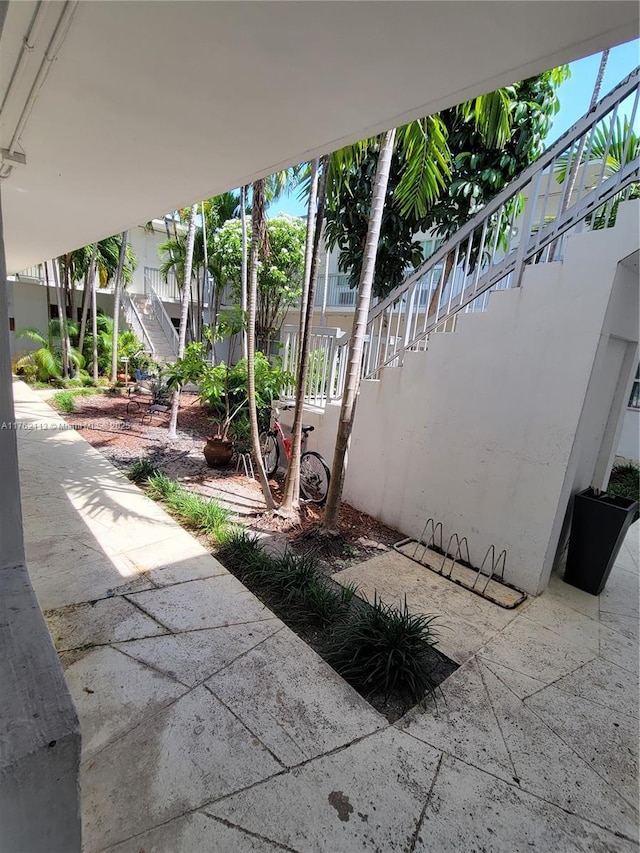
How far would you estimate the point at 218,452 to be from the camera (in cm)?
618

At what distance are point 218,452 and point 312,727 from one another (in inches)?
Result: 180

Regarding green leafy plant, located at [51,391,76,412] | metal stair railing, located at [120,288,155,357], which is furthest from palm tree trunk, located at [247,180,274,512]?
metal stair railing, located at [120,288,155,357]

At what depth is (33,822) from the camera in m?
1.02

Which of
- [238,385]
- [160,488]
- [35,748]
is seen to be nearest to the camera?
[35,748]

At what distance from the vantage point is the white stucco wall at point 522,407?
3.14 metres

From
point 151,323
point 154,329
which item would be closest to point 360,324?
point 154,329

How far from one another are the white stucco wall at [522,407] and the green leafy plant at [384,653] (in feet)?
4.90

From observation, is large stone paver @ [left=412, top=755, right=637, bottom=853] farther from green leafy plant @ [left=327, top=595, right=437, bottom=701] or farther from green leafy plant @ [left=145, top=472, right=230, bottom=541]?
green leafy plant @ [left=145, top=472, right=230, bottom=541]

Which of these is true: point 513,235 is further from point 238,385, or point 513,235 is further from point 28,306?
point 28,306

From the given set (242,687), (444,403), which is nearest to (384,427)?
(444,403)

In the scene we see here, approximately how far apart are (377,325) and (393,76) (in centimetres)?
347

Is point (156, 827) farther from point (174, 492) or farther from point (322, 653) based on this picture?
point (174, 492)

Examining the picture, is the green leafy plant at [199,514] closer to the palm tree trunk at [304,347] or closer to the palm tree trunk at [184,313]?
the palm tree trunk at [304,347]

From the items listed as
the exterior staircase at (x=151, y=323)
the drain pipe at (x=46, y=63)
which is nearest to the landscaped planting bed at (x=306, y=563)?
the drain pipe at (x=46, y=63)
